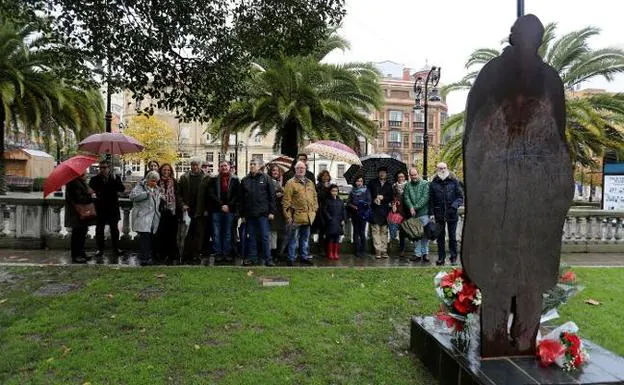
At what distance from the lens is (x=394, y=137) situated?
7931cm

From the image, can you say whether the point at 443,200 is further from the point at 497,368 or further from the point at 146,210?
the point at 497,368

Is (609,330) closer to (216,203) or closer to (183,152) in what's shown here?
(216,203)

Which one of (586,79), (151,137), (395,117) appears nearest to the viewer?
(586,79)

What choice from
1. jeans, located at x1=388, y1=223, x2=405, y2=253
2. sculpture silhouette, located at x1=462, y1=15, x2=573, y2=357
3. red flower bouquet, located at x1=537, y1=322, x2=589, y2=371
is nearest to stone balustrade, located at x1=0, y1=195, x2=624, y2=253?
jeans, located at x1=388, y1=223, x2=405, y2=253

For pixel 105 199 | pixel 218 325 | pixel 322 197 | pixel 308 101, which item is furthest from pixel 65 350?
pixel 308 101

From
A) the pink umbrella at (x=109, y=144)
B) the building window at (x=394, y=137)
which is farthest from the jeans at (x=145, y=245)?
the building window at (x=394, y=137)

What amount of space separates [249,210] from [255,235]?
51cm

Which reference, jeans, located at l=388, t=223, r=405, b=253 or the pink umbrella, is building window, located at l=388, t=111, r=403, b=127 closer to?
jeans, located at l=388, t=223, r=405, b=253

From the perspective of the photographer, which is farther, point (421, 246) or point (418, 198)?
point (421, 246)

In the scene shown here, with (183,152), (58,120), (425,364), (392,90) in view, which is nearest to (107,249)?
(425,364)

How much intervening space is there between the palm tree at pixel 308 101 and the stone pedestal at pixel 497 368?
11.6m

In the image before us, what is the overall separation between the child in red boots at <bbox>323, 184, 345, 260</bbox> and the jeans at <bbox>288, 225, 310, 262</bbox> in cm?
50

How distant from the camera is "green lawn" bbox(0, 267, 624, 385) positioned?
14.5ft

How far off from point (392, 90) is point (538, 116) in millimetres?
76173
